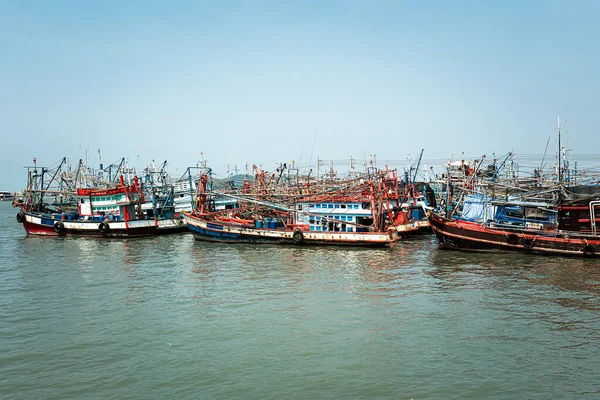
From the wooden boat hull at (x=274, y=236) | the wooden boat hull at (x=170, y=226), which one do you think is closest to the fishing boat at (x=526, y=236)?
the wooden boat hull at (x=274, y=236)

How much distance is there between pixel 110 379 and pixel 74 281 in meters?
13.2

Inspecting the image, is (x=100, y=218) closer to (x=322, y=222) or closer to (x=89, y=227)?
(x=89, y=227)

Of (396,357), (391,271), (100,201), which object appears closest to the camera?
(396,357)

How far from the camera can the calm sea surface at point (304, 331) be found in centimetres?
1199

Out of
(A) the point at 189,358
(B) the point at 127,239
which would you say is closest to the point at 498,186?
(A) the point at 189,358

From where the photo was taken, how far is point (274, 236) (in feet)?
119

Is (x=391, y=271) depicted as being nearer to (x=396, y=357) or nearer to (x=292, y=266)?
(x=292, y=266)

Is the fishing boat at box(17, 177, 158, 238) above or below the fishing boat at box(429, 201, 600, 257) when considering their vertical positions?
above

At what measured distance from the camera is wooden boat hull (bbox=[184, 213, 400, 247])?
113 ft

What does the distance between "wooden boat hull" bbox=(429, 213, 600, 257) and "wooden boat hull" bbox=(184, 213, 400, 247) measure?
3962 millimetres

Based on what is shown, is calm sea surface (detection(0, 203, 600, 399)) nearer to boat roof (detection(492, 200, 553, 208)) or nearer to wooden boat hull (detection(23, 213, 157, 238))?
boat roof (detection(492, 200, 553, 208))

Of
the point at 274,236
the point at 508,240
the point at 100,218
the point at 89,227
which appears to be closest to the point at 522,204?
the point at 508,240

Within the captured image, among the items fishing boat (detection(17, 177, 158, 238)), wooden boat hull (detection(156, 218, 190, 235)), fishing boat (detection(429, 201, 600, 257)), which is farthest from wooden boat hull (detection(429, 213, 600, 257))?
fishing boat (detection(17, 177, 158, 238))

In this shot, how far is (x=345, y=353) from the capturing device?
13.8 meters
